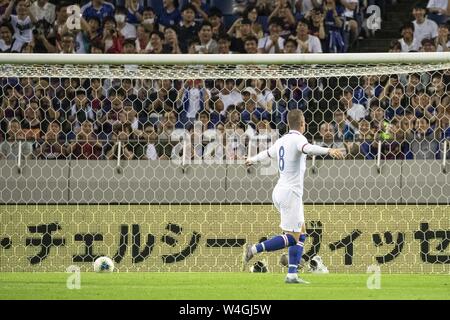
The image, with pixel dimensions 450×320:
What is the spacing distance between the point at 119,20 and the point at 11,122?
4.29 meters

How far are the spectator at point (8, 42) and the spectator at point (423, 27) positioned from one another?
566 centimetres

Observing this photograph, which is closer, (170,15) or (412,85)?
(412,85)

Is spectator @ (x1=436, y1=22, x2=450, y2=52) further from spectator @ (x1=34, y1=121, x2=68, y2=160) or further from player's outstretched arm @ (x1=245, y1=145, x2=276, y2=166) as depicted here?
player's outstretched arm @ (x1=245, y1=145, x2=276, y2=166)

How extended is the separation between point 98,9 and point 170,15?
117 centimetres

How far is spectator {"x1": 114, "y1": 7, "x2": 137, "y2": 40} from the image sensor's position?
657 inches

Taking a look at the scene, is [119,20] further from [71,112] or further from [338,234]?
[338,234]

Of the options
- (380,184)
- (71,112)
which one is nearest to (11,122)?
(71,112)

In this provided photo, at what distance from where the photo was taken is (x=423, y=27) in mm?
15680

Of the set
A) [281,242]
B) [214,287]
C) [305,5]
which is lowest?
[214,287]

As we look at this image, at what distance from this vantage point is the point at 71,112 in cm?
1325

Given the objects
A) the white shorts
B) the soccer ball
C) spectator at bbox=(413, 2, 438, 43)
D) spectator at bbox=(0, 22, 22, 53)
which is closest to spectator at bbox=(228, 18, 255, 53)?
spectator at bbox=(413, 2, 438, 43)

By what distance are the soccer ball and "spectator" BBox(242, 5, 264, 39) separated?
17.6 ft

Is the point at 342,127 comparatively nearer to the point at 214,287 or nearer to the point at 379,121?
the point at 379,121

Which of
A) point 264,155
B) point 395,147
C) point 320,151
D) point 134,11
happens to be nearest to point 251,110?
point 395,147
